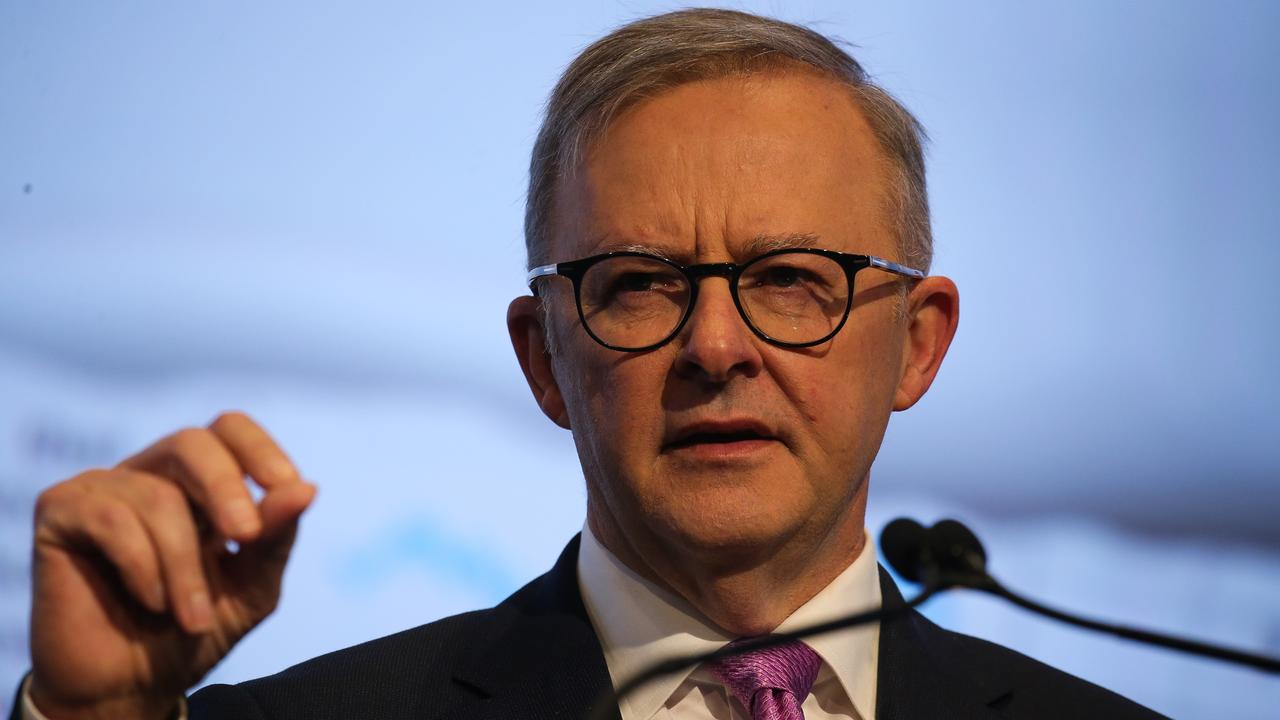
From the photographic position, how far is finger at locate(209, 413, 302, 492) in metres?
1.23

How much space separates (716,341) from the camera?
166 centimetres

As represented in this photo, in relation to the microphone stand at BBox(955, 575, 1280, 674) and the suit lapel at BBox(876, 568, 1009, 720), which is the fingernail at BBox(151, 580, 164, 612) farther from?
the suit lapel at BBox(876, 568, 1009, 720)

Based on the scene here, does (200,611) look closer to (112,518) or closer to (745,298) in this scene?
(112,518)

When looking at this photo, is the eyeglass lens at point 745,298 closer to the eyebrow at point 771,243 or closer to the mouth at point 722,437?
the eyebrow at point 771,243

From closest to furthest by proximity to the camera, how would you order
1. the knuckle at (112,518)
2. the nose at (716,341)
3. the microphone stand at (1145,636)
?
the microphone stand at (1145,636), the knuckle at (112,518), the nose at (716,341)

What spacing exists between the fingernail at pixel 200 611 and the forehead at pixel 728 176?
83 centimetres

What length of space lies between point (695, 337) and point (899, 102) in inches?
29.8

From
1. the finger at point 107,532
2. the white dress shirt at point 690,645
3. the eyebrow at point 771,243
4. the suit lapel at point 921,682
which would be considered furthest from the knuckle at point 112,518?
the suit lapel at point 921,682

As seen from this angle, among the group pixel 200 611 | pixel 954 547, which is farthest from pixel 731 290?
pixel 200 611

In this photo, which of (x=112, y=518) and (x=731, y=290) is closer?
(x=112, y=518)

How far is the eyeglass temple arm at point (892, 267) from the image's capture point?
1.84m

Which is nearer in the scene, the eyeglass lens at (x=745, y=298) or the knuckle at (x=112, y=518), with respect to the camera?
the knuckle at (x=112, y=518)

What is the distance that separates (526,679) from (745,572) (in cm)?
37

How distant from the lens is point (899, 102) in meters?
2.16
